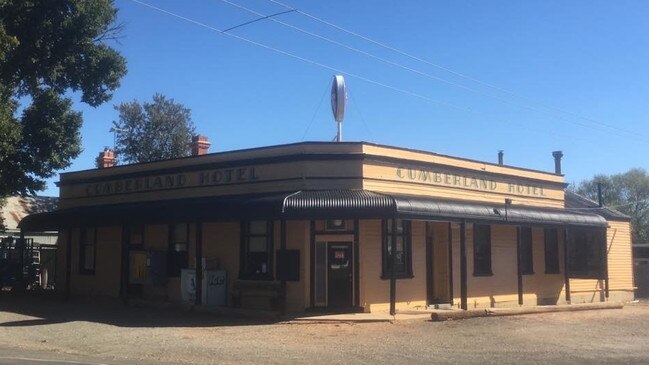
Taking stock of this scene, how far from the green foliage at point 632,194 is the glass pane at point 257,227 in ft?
175

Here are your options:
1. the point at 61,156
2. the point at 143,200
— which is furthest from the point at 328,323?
the point at 61,156

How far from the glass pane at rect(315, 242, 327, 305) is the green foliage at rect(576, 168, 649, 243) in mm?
53222

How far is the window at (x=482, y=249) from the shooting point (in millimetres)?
24000

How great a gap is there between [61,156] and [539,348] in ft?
63.9

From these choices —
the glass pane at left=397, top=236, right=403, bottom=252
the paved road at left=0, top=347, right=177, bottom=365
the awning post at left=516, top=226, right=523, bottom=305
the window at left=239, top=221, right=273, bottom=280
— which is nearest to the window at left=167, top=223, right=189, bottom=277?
the window at left=239, top=221, right=273, bottom=280

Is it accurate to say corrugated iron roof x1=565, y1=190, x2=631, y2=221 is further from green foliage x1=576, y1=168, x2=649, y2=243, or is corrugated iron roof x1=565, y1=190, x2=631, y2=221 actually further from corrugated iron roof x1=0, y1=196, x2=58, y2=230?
green foliage x1=576, y1=168, x2=649, y2=243

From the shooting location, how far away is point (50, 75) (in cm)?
2575

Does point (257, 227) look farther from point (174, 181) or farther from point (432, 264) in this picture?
point (432, 264)

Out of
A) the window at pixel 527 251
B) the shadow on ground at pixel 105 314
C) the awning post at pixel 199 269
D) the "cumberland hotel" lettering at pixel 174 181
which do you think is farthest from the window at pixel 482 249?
the awning post at pixel 199 269

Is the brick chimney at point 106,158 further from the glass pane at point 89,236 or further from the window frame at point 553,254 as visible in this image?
the window frame at point 553,254

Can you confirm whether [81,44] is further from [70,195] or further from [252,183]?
[252,183]

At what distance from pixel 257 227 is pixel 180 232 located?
377cm

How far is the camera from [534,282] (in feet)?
86.1

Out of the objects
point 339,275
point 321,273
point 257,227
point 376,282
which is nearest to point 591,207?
point 376,282
